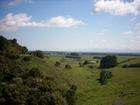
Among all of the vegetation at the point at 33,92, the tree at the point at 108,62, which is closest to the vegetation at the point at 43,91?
the vegetation at the point at 33,92

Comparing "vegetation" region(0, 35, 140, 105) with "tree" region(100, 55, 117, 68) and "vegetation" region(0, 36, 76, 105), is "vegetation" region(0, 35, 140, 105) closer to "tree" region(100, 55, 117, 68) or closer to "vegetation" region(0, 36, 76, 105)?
"vegetation" region(0, 36, 76, 105)

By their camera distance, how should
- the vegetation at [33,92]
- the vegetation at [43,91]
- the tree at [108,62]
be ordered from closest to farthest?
the vegetation at [33,92] → the vegetation at [43,91] → the tree at [108,62]

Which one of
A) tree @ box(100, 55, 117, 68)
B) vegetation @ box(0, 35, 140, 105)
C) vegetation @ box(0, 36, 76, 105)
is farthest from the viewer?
tree @ box(100, 55, 117, 68)

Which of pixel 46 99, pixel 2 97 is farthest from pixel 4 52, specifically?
pixel 46 99

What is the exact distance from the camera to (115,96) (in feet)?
189

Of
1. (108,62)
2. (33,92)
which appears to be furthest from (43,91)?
(108,62)

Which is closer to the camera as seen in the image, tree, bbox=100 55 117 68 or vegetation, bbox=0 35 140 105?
vegetation, bbox=0 35 140 105

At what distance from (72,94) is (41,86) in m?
7.23

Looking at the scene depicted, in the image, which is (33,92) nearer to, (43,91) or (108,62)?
(43,91)

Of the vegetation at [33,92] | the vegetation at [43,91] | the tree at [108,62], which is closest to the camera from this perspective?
the vegetation at [33,92]

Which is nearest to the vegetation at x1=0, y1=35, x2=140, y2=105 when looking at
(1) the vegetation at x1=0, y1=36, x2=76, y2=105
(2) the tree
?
(1) the vegetation at x1=0, y1=36, x2=76, y2=105

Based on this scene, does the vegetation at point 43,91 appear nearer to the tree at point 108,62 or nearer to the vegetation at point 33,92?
the vegetation at point 33,92

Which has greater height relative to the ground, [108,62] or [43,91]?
[108,62]

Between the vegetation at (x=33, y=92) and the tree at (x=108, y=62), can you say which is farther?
the tree at (x=108, y=62)
